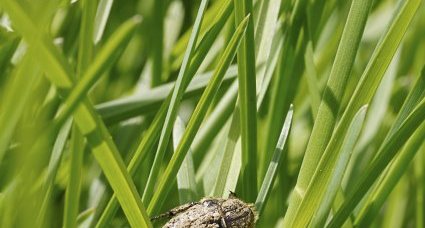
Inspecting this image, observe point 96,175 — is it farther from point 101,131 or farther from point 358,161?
point 101,131

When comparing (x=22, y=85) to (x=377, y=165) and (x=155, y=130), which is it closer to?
(x=155, y=130)

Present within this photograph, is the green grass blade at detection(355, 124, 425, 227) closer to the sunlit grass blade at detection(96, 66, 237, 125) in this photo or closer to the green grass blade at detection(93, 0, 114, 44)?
the sunlit grass blade at detection(96, 66, 237, 125)

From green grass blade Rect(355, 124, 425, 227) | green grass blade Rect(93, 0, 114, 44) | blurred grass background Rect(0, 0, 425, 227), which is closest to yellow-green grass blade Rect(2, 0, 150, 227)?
blurred grass background Rect(0, 0, 425, 227)

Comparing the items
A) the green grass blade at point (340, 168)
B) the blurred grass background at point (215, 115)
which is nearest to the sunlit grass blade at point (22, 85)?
the blurred grass background at point (215, 115)

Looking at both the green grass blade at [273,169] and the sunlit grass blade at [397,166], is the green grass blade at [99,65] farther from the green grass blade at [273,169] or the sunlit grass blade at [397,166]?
the sunlit grass blade at [397,166]

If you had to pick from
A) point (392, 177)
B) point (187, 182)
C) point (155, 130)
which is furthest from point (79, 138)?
point (392, 177)

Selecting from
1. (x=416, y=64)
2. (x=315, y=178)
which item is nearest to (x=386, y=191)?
(x=315, y=178)
